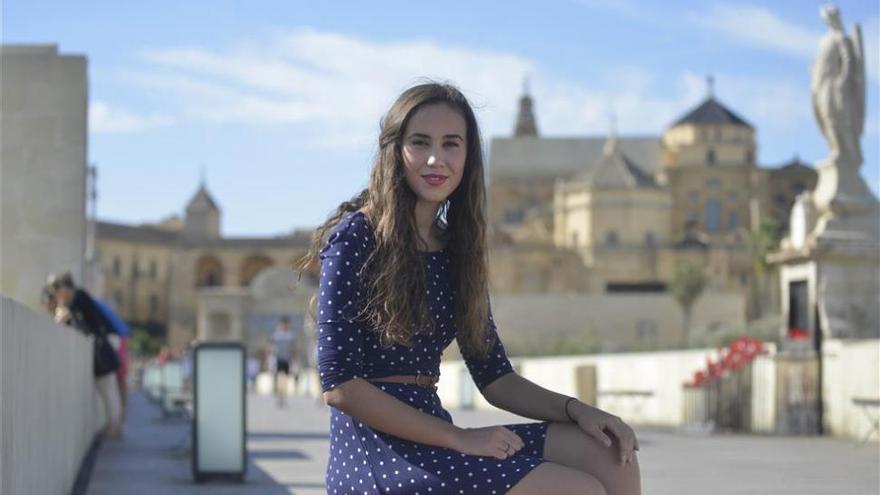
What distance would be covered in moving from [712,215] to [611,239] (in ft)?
37.8

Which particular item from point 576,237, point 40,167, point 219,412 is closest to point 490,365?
point 219,412

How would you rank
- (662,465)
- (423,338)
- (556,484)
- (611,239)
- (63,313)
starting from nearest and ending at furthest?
(556,484) → (423,338) → (662,465) → (63,313) → (611,239)

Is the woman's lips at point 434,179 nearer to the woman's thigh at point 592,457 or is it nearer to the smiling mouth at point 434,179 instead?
the smiling mouth at point 434,179

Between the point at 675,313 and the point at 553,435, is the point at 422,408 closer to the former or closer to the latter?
the point at 553,435

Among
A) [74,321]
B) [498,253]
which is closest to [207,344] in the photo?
[74,321]

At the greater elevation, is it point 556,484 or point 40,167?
point 40,167

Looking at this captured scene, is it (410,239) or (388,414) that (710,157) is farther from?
(388,414)

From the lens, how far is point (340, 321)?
3.82 metres

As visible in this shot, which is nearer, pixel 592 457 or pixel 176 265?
pixel 592 457

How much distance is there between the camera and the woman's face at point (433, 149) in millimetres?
4020

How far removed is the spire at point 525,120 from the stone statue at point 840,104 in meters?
123

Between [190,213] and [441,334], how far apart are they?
125 meters

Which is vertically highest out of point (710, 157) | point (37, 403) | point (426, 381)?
point (710, 157)

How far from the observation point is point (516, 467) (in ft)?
12.0
